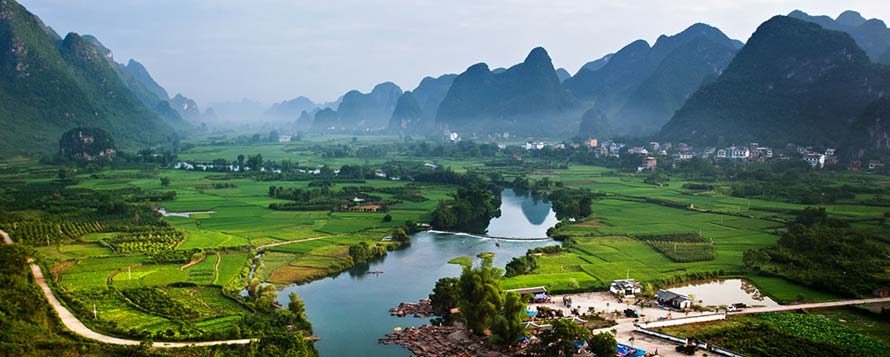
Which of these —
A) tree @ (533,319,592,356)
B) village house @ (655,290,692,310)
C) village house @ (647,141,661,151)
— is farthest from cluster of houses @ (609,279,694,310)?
village house @ (647,141,661,151)

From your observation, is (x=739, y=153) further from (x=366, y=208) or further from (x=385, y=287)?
(x=385, y=287)

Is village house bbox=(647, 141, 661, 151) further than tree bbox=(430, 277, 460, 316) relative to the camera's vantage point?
Yes

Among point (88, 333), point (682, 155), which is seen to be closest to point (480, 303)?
point (88, 333)

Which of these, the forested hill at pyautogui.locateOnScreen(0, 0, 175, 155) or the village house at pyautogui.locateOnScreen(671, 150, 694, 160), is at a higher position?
the forested hill at pyautogui.locateOnScreen(0, 0, 175, 155)

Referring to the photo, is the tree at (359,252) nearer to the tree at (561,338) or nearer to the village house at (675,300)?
the tree at (561,338)

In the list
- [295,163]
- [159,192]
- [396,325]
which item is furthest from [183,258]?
[295,163]

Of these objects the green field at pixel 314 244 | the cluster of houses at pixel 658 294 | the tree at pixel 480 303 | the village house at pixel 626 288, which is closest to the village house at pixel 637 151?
the green field at pixel 314 244

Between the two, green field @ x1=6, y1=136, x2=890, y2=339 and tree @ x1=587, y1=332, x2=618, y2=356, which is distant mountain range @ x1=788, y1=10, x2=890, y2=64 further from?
tree @ x1=587, y1=332, x2=618, y2=356
